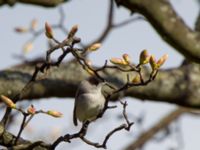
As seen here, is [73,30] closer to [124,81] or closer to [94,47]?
[94,47]

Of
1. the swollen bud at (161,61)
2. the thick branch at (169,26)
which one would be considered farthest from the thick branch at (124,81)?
the swollen bud at (161,61)

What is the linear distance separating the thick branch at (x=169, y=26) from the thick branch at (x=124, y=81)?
464 millimetres

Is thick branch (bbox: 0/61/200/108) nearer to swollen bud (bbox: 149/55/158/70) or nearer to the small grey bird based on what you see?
the small grey bird

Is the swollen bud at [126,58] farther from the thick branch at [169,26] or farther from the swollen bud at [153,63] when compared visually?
the thick branch at [169,26]

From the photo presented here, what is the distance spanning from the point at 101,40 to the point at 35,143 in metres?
2.60

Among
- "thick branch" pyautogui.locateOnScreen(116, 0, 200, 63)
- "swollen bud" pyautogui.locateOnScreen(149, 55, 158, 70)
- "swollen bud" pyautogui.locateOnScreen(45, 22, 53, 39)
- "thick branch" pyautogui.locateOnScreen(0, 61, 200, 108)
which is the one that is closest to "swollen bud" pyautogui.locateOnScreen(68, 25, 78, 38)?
"swollen bud" pyautogui.locateOnScreen(45, 22, 53, 39)

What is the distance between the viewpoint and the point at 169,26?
392cm

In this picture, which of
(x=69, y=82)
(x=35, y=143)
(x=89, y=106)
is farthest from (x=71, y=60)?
(x=35, y=143)

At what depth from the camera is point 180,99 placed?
A: 435 centimetres

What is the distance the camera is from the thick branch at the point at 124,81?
13.6ft

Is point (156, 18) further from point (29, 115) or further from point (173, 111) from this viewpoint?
point (173, 111)

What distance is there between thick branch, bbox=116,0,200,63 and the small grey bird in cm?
98

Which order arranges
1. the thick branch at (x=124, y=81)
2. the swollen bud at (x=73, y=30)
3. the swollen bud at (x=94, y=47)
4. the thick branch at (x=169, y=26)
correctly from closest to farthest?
1. the swollen bud at (x=73, y=30)
2. the swollen bud at (x=94, y=47)
3. the thick branch at (x=169, y=26)
4. the thick branch at (x=124, y=81)

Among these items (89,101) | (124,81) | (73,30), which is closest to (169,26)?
(124,81)
